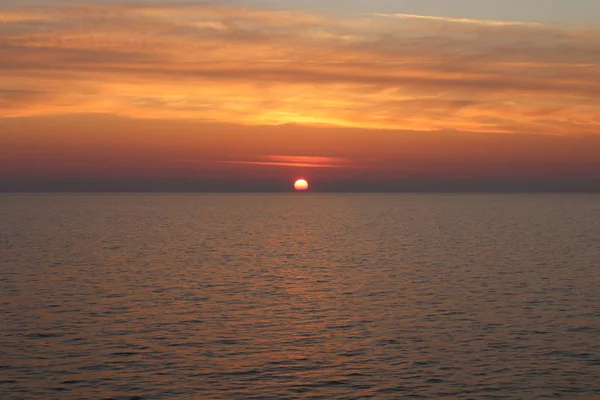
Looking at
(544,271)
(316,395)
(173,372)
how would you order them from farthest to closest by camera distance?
(544,271)
(173,372)
(316,395)

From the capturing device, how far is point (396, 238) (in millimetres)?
136250

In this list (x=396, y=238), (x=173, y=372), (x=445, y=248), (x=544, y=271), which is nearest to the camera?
(x=173, y=372)

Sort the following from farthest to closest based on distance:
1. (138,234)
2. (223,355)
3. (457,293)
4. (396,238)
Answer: (138,234), (396,238), (457,293), (223,355)

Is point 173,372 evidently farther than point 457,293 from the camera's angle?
No

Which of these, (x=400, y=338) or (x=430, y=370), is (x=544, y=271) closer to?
(x=400, y=338)

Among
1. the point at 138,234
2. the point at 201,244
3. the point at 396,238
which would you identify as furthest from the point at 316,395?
the point at 138,234

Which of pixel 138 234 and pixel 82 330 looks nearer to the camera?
pixel 82 330

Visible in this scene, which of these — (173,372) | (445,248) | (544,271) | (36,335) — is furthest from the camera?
(445,248)

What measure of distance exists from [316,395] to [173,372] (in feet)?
24.2

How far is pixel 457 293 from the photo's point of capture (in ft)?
197

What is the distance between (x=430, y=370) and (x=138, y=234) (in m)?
118

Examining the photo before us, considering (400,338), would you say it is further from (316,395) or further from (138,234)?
(138,234)

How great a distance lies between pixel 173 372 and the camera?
3506cm

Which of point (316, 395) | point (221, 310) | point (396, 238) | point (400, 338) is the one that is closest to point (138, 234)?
point (396, 238)
